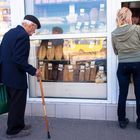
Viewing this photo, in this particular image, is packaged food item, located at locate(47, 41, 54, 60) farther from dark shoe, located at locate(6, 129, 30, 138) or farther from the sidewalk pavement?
dark shoe, located at locate(6, 129, 30, 138)

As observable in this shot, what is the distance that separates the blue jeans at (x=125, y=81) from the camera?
492 centimetres

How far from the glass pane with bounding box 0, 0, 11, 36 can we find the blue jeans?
7.43 ft

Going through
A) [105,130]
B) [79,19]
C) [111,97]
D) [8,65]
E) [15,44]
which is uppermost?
[79,19]

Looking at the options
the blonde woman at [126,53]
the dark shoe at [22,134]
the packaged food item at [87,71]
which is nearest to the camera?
the blonde woman at [126,53]

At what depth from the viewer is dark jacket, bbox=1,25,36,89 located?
4605 mm

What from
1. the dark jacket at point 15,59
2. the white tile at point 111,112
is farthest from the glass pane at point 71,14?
the white tile at point 111,112

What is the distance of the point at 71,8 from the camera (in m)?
5.74

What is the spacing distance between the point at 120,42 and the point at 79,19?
1.12m

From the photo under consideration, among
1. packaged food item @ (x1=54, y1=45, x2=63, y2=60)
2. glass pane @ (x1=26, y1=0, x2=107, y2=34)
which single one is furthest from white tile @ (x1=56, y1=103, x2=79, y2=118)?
glass pane @ (x1=26, y1=0, x2=107, y2=34)

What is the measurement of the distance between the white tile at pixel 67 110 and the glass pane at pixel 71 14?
1277 mm

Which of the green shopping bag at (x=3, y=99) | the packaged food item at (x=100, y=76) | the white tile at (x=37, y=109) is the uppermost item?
the packaged food item at (x=100, y=76)

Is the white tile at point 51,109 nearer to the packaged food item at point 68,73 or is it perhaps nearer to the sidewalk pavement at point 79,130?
the sidewalk pavement at point 79,130

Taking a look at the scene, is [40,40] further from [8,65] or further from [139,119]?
[139,119]

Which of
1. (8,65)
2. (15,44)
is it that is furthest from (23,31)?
(8,65)
